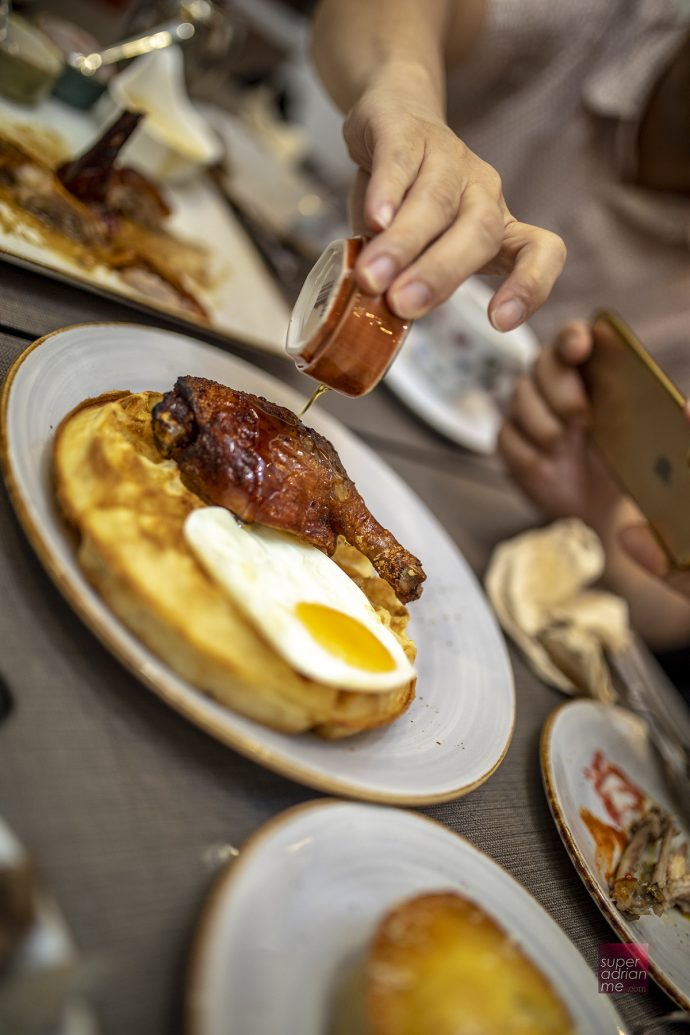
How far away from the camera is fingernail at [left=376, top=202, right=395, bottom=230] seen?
1.35 metres

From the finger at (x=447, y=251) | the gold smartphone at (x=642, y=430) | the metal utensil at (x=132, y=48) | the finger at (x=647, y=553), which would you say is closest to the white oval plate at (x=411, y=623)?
the gold smartphone at (x=642, y=430)

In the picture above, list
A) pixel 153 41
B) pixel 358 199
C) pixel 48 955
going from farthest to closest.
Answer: pixel 153 41, pixel 358 199, pixel 48 955

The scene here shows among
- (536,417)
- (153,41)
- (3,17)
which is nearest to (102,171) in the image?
(3,17)

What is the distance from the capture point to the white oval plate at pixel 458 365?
9.59 ft

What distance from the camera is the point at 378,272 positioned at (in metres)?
1.29

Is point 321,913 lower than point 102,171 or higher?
lower

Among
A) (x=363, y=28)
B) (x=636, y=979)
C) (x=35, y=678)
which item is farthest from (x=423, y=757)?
(x=363, y=28)

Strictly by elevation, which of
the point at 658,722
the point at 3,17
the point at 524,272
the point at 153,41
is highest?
the point at 524,272

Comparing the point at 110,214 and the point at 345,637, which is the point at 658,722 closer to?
the point at 345,637

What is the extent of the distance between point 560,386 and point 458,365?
566 mm

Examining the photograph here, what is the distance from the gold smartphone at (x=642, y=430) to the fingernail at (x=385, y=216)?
43.1 inches

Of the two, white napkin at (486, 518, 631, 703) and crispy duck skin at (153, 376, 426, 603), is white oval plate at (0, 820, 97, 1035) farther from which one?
white napkin at (486, 518, 631, 703)

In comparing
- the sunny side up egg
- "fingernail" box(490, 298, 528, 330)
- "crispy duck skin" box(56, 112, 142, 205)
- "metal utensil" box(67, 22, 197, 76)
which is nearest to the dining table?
the sunny side up egg

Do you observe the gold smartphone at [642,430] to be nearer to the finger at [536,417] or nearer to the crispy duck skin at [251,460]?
the finger at [536,417]
